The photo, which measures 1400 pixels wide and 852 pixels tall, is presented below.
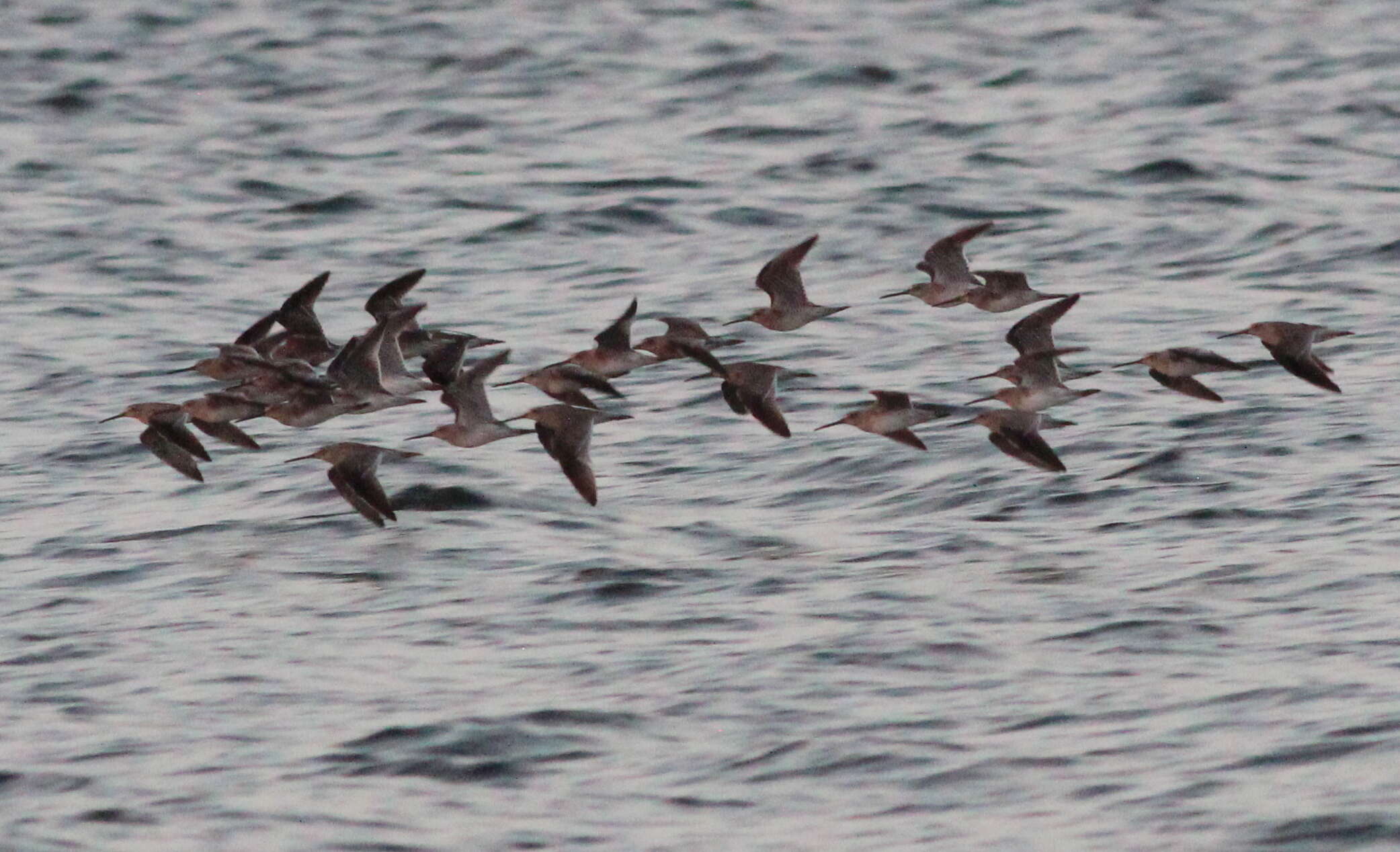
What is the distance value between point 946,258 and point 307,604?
539 centimetres

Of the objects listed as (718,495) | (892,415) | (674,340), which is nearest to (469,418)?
(674,340)

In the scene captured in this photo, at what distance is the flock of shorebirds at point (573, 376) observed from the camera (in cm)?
1680

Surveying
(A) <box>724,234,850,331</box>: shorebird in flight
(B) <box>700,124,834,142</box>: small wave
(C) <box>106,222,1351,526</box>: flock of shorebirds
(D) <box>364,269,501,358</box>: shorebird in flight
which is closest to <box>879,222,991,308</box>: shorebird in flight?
(C) <box>106,222,1351,526</box>: flock of shorebirds

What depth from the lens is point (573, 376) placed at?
17.6 m

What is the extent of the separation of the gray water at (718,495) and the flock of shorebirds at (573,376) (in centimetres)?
73

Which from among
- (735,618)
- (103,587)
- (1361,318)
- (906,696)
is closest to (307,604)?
(103,587)

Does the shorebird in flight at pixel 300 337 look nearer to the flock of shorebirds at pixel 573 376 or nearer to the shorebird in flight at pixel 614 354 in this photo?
the flock of shorebirds at pixel 573 376

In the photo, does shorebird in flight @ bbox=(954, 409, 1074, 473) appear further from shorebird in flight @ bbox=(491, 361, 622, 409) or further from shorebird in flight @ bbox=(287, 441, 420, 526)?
shorebird in flight @ bbox=(287, 441, 420, 526)

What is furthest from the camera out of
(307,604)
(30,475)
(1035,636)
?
(30,475)

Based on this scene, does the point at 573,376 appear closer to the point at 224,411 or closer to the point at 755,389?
the point at 755,389

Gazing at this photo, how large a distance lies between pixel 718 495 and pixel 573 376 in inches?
77.9

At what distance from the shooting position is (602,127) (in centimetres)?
3553

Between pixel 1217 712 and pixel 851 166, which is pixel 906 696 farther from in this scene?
pixel 851 166

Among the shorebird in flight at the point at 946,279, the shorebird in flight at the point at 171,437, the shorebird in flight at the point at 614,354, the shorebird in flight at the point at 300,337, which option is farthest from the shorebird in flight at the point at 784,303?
the shorebird in flight at the point at 171,437
